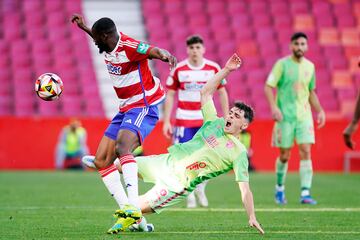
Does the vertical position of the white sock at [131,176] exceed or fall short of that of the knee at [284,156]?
it exceeds it

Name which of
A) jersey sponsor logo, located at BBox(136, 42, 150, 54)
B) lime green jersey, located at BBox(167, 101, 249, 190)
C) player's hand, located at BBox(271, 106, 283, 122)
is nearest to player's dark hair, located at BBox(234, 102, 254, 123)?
lime green jersey, located at BBox(167, 101, 249, 190)

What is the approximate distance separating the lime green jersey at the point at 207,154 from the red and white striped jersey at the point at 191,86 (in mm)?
3489

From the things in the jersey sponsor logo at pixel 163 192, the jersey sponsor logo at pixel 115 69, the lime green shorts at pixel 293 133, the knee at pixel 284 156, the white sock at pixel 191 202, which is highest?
the jersey sponsor logo at pixel 115 69

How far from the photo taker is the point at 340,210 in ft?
→ 34.8

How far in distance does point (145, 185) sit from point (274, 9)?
11769 millimetres

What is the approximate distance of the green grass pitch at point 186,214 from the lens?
7934mm

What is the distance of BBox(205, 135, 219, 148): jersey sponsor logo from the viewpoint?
8.30 meters

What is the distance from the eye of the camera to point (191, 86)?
39.2 ft

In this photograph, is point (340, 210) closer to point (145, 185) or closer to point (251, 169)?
point (145, 185)

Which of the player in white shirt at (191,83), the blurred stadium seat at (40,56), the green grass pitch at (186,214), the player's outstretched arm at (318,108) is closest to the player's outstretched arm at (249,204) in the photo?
the green grass pitch at (186,214)

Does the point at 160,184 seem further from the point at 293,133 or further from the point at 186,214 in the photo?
the point at 293,133

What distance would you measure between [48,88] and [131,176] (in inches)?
56.2

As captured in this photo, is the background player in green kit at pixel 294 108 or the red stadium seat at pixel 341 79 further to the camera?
the red stadium seat at pixel 341 79

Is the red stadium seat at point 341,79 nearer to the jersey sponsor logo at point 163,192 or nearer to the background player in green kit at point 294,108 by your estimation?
the background player in green kit at point 294,108
